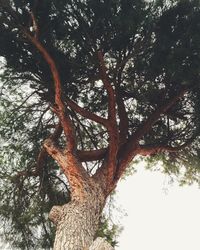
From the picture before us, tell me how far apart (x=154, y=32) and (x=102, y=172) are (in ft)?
7.94

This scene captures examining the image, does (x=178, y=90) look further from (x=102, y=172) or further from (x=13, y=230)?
(x=13, y=230)

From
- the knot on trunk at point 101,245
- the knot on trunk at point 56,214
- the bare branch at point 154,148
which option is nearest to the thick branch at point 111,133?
the bare branch at point 154,148

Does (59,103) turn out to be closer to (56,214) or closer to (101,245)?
(56,214)

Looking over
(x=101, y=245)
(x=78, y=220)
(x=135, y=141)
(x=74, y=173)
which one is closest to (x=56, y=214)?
(x=78, y=220)

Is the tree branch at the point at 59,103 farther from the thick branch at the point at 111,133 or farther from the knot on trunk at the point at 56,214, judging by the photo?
the knot on trunk at the point at 56,214

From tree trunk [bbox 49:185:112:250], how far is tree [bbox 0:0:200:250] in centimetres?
2

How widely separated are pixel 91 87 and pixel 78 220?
297cm

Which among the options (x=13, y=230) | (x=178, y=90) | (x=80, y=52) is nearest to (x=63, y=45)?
(x=80, y=52)

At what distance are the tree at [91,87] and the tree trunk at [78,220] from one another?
2 cm

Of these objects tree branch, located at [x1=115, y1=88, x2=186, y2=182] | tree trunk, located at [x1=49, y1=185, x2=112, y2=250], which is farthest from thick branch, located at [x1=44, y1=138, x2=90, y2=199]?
tree branch, located at [x1=115, y1=88, x2=186, y2=182]

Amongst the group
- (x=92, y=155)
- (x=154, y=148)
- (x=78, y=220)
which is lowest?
(x=78, y=220)

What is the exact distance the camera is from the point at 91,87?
7.77 meters

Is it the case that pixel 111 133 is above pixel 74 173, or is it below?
above

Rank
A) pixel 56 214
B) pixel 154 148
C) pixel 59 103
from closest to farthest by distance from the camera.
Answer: pixel 56 214, pixel 59 103, pixel 154 148
